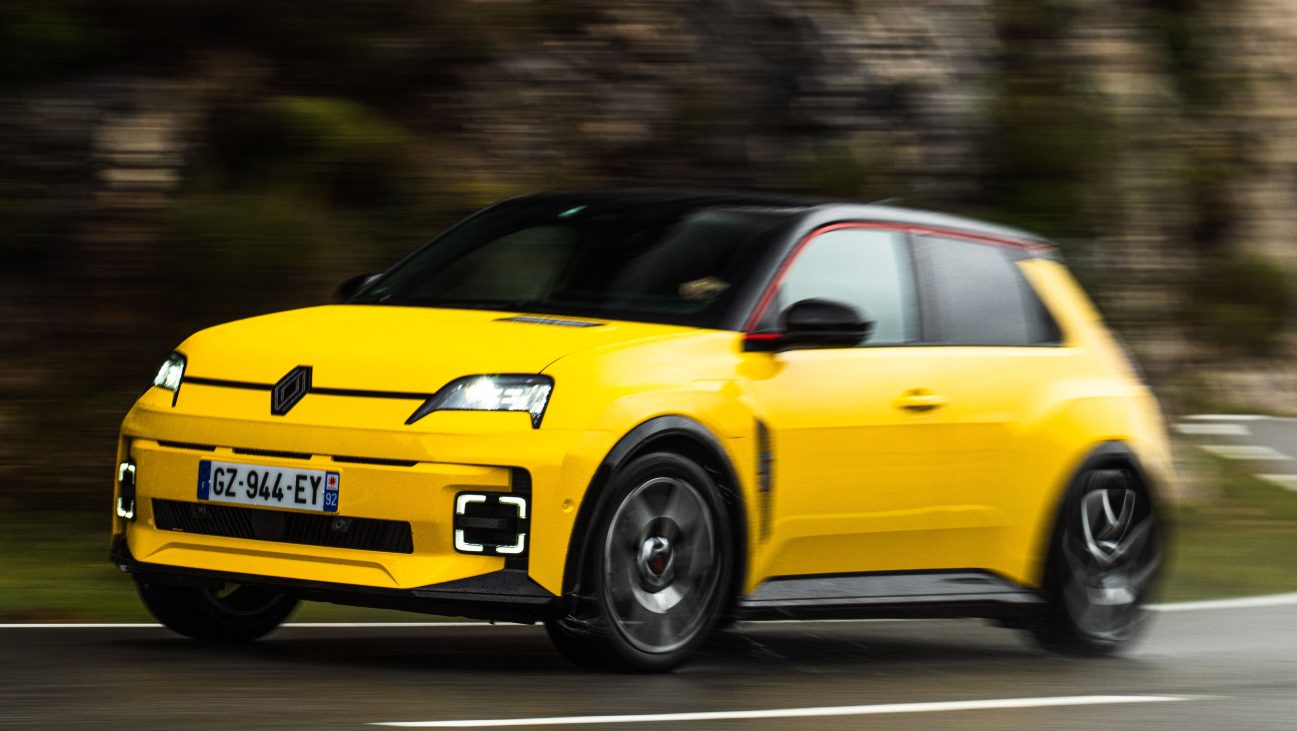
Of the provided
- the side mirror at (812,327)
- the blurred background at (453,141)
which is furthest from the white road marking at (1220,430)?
the side mirror at (812,327)

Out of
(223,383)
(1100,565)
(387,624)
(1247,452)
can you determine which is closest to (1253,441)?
(1247,452)

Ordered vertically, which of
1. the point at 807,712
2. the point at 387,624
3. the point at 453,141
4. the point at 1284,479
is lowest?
the point at 1284,479

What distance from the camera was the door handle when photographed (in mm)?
8547

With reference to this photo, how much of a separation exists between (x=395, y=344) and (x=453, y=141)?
6.08 m

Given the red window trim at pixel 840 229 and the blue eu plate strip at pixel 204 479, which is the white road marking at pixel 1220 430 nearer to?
the red window trim at pixel 840 229

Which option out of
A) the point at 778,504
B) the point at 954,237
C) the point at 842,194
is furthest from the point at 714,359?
the point at 842,194

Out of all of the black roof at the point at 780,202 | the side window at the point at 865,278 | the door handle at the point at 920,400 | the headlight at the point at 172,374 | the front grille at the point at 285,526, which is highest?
the black roof at the point at 780,202

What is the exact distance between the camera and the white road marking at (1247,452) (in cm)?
1953

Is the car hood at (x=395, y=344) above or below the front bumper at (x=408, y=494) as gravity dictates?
above

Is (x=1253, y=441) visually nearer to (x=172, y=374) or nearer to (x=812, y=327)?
(x=812, y=327)

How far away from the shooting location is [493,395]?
7383 millimetres

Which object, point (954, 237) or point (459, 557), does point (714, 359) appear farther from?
point (954, 237)

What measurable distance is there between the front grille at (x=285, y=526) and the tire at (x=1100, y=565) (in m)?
2.89

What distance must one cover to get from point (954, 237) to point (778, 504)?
5.51 feet
